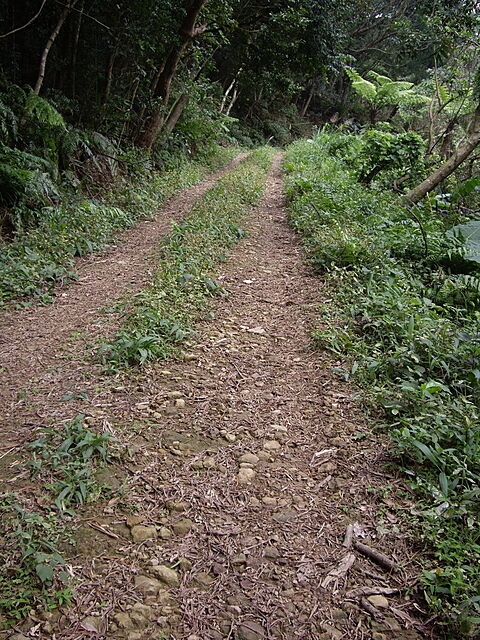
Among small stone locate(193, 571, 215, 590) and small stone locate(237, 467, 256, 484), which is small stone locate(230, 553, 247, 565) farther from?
small stone locate(237, 467, 256, 484)

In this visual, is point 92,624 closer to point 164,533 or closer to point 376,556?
point 164,533

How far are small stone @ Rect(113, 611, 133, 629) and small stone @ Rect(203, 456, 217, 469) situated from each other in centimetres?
90

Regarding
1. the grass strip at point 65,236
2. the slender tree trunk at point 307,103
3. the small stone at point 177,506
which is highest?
the slender tree trunk at point 307,103

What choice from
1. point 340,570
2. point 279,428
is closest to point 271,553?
point 340,570

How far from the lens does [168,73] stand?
10.6 m

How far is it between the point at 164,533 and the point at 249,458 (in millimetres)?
711

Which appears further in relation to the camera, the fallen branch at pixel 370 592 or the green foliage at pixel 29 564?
the fallen branch at pixel 370 592

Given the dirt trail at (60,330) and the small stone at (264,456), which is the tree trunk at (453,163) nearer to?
the dirt trail at (60,330)

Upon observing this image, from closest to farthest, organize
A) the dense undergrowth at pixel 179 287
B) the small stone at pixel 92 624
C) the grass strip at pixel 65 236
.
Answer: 1. the small stone at pixel 92 624
2. the dense undergrowth at pixel 179 287
3. the grass strip at pixel 65 236

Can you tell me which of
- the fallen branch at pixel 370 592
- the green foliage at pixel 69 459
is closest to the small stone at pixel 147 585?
the green foliage at pixel 69 459

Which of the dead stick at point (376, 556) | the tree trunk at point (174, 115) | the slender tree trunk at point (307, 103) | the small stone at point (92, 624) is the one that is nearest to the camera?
the small stone at point (92, 624)

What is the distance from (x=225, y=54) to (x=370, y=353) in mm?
18417

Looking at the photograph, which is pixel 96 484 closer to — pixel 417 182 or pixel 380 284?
pixel 380 284

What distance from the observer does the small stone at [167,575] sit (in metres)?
1.86
